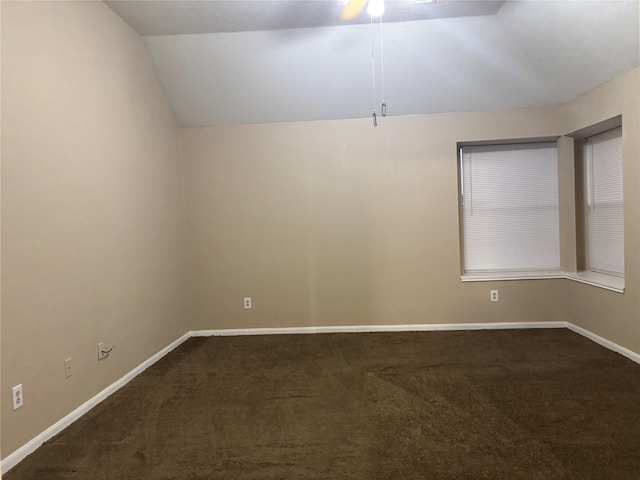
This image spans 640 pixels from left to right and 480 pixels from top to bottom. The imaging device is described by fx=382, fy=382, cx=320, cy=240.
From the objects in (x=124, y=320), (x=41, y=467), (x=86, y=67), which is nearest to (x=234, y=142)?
(x=86, y=67)

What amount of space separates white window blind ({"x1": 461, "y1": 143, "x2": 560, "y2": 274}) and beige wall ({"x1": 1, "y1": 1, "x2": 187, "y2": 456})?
3.15 metres

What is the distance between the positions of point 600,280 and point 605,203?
2.44 ft

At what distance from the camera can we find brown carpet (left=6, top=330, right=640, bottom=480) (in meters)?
1.81

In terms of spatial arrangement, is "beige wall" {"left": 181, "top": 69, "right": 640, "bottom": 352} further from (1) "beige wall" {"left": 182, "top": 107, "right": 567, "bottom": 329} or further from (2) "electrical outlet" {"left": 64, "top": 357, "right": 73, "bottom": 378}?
(2) "electrical outlet" {"left": 64, "top": 357, "right": 73, "bottom": 378}

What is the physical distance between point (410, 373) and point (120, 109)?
2974 millimetres

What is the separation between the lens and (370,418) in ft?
7.33

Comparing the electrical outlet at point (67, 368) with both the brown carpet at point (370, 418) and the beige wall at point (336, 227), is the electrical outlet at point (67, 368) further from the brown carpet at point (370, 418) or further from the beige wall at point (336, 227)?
the beige wall at point (336, 227)

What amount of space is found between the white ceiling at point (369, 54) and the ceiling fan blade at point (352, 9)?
0.06 m

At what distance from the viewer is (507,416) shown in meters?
2.20

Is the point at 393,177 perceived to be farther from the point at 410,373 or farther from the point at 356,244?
the point at 410,373

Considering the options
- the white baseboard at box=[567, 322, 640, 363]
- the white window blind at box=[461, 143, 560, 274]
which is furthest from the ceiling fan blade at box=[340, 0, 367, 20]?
the white baseboard at box=[567, 322, 640, 363]

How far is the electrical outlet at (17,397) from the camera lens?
1.90m

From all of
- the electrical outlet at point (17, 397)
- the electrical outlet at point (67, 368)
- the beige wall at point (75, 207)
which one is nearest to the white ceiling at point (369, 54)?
the beige wall at point (75, 207)

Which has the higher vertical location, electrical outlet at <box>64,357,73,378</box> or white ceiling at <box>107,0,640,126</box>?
white ceiling at <box>107,0,640,126</box>
